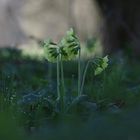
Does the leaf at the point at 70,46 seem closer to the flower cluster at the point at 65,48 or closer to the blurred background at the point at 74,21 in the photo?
the flower cluster at the point at 65,48

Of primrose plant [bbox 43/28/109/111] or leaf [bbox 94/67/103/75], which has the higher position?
primrose plant [bbox 43/28/109/111]

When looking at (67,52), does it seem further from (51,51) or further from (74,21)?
(74,21)

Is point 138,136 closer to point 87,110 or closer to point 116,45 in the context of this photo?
point 87,110

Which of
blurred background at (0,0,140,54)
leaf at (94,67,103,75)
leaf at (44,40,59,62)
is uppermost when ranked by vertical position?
blurred background at (0,0,140,54)

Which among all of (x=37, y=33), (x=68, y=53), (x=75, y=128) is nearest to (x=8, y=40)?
(x=37, y=33)

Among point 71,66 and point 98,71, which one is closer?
point 98,71

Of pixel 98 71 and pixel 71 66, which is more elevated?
pixel 71 66

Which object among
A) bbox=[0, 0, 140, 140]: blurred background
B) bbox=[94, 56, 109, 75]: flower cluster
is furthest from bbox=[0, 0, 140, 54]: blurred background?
bbox=[94, 56, 109, 75]: flower cluster

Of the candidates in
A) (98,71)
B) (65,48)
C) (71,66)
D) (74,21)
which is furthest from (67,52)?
(74,21)

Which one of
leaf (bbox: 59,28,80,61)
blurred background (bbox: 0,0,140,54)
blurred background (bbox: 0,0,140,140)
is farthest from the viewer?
blurred background (bbox: 0,0,140,54)

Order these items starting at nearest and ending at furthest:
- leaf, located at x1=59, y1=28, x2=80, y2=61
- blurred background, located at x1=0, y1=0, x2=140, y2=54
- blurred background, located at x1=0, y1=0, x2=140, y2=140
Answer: blurred background, located at x1=0, y1=0, x2=140, y2=140
leaf, located at x1=59, y1=28, x2=80, y2=61
blurred background, located at x1=0, y1=0, x2=140, y2=54

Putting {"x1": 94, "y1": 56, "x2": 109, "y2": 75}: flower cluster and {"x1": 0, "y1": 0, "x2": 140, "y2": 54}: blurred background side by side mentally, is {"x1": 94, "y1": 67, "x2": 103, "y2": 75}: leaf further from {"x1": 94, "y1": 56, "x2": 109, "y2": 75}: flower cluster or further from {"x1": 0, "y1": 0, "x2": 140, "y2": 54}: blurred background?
{"x1": 0, "y1": 0, "x2": 140, "y2": 54}: blurred background
